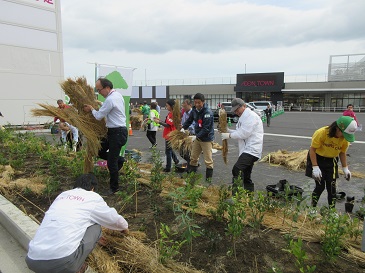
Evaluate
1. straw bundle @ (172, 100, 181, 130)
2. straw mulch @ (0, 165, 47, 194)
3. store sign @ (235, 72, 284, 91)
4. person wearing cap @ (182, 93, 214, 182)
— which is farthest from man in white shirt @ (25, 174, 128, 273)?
store sign @ (235, 72, 284, 91)

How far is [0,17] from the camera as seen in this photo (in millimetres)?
15672

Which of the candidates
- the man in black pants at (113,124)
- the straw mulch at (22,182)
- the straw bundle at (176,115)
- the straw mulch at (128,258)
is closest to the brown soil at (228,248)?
the straw mulch at (128,258)

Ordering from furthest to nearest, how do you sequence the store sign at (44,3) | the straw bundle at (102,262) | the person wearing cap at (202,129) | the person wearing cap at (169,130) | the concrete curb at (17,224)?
1. the store sign at (44,3)
2. the person wearing cap at (169,130)
3. the person wearing cap at (202,129)
4. the concrete curb at (17,224)
5. the straw bundle at (102,262)

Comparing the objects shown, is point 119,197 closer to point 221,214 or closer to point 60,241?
point 221,214

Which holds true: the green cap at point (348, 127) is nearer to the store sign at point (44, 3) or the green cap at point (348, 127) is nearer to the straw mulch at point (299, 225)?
the straw mulch at point (299, 225)

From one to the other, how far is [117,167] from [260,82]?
45.5m

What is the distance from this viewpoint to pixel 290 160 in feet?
24.0

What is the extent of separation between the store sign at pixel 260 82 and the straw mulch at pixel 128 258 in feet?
152

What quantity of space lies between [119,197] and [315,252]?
104 inches

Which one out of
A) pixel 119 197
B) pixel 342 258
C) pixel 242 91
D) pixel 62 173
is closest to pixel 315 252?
pixel 342 258

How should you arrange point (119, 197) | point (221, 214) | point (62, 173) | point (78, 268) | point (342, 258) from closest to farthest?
point (78, 268) → point (342, 258) → point (221, 214) → point (119, 197) → point (62, 173)

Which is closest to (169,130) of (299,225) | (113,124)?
(113,124)

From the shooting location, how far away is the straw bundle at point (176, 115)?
22.1ft

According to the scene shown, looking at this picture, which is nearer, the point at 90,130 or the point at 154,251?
the point at 154,251
